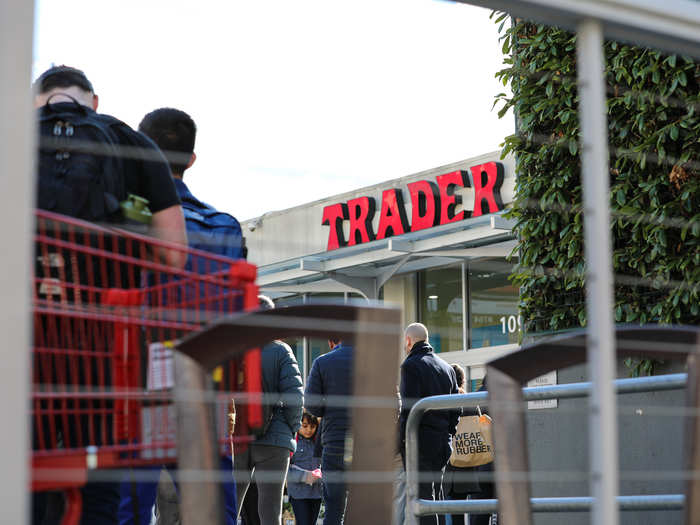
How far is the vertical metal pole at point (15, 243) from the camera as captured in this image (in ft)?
3.95

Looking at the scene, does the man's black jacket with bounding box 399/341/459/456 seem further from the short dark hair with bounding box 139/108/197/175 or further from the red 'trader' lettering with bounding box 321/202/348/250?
the red 'trader' lettering with bounding box 321/202/348/250

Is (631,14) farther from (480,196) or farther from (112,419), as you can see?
(480,196)

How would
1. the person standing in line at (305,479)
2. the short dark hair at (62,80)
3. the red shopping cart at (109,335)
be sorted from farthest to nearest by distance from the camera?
1. the person standing in line at (305,479)
2. the short dark hair at (62,80)
3. the red shopping cart at (109,335)

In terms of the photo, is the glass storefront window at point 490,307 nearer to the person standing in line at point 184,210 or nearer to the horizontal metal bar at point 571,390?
the horizontal metal bar at point 571,390

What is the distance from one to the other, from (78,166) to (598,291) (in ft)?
3.73

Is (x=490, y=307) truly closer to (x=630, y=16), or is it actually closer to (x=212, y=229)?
(x=212, y=229)

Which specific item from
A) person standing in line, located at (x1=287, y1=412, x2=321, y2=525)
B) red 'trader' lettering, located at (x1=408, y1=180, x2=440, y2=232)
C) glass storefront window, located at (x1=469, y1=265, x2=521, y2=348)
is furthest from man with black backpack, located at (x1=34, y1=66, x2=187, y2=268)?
red 'trader' lettering, located at (x1=408, y1=180, x2=440, y2=232)

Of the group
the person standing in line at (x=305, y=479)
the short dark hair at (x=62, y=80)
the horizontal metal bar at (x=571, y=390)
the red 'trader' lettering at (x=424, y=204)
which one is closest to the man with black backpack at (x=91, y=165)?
the short dark hair at (x=62, y=80)

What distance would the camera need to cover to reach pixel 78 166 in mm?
2180

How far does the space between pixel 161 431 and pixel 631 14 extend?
1.17 metres

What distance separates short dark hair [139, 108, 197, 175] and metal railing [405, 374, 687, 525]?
1228mm

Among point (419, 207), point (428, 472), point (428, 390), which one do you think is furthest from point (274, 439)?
point (419, 207)

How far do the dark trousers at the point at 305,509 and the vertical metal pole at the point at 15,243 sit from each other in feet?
18.5

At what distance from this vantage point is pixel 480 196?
11.9m
